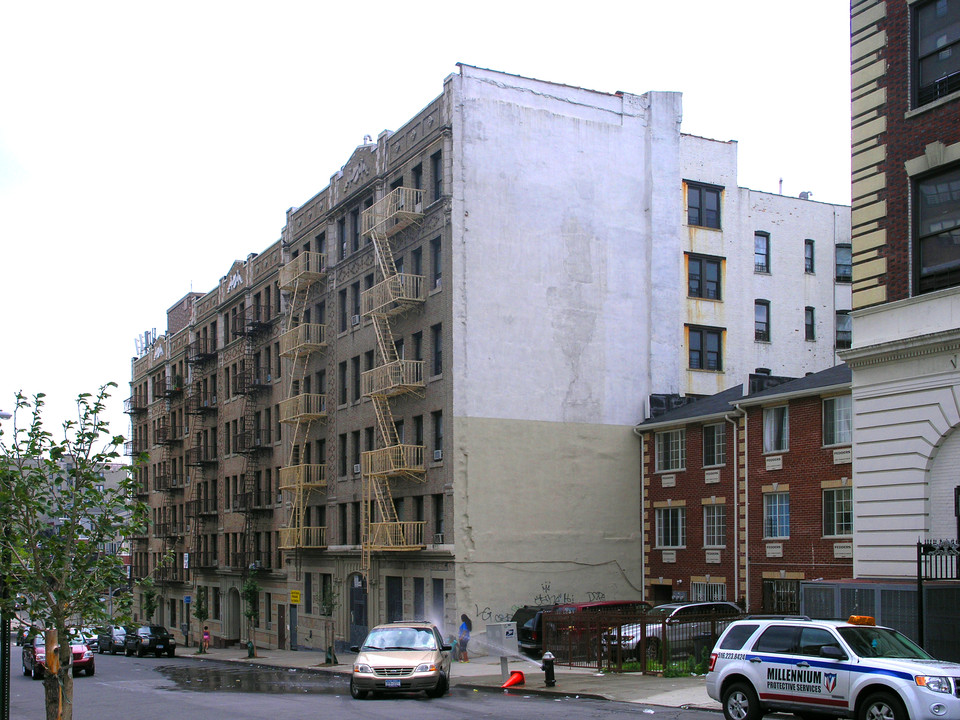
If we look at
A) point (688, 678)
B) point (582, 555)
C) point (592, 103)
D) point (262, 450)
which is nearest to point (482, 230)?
point (592, 103)

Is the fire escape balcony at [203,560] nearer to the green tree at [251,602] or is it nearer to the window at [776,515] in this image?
the green tree at [251,602]

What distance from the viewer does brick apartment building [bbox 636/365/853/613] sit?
3219cm

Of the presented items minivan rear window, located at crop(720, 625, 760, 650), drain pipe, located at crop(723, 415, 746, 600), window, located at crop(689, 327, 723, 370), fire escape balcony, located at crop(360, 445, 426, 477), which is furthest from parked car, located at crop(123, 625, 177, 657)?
minivan rear window, located at crop(720, 625, 760, 650)

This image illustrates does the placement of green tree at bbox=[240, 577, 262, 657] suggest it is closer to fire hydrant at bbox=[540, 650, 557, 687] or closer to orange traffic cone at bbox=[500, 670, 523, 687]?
orange traffic cone at bbox=[500, 670, 523, 687]

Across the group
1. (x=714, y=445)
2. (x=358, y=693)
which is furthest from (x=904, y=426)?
(x=714, y=445)

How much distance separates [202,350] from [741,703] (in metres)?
57.9

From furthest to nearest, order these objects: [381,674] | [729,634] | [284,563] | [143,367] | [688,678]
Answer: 1. [143,367]
2. [284,563]
3. [688,678]
4. [381,674]
5. [729,634]

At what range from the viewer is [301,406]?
51312 millimetres

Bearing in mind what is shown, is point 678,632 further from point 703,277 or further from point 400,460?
point 703,277

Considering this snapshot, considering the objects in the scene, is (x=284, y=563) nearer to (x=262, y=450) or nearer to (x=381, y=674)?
(x=262, y=450)

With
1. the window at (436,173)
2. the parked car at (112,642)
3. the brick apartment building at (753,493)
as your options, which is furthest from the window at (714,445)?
the parked car at (112,642)

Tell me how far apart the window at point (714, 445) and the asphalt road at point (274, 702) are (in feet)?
46.4

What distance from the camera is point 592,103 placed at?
4319 centimetres

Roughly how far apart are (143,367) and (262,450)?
32543 mm
